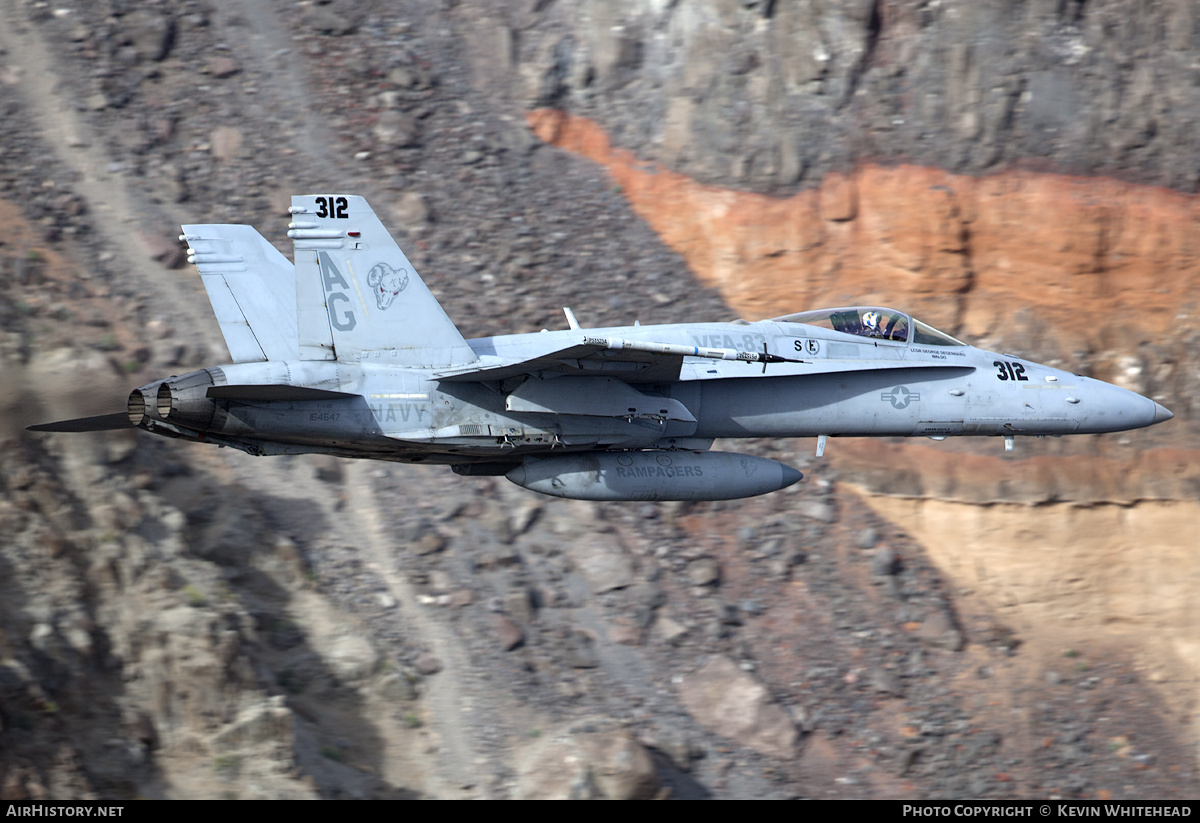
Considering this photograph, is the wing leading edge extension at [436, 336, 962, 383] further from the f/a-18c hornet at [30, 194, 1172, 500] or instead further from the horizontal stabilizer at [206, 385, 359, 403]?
the horizontal stabilizer at [206, 385, 359, 403]

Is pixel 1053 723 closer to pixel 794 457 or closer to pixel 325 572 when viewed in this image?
pixel 794 457

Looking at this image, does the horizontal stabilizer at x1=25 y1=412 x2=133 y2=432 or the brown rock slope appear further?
the brown rock slope

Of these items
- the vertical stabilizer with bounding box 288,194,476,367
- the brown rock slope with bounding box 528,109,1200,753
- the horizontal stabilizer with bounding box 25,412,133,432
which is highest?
the vertical stabilizer with bounding box 288,194,476,367

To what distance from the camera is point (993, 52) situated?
26625 millimetres

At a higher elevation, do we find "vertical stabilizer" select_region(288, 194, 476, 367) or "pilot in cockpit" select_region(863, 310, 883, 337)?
"vertical stabilizer" select_region(288, 194, 476, 367)

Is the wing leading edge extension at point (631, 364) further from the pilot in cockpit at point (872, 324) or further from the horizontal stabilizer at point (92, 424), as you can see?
the horizontal stabilizer at point (92, 424)

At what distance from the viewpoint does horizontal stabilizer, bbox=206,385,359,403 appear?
47.5 ft

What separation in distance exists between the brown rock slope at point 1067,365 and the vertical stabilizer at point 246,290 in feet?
42.8

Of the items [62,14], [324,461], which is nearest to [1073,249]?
[324,461]

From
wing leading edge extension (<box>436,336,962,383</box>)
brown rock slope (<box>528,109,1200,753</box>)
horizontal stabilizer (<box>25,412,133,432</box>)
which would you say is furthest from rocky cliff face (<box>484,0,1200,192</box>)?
horizontal stabilizer (<box>25,412,133,432</box>)

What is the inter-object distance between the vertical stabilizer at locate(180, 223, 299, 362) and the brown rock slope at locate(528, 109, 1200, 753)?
13057 mm

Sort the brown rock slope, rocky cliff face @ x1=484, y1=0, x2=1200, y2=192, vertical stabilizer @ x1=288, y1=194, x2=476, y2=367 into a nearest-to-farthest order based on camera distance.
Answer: vertical stabilizer @ x1=288, y1=194, x2=476, y2=367 → the brown rock slope → rocky cliff face @ x1=484, y1=0, x2=1200, y2=192

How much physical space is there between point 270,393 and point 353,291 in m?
1.70
